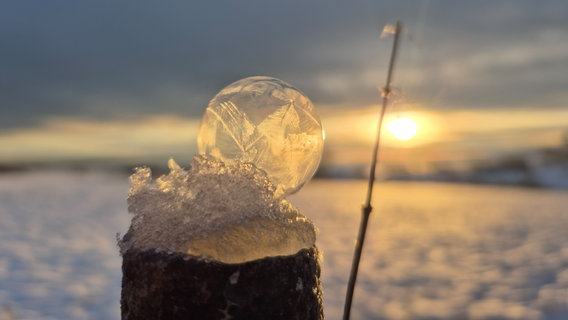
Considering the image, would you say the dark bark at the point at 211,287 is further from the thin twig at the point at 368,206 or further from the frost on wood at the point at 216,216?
the thin twig at the point at 368,206

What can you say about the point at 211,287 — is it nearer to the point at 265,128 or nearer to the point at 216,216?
the point at 216,216

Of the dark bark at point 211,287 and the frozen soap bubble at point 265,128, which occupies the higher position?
the frozen soap bubble at point 265,128

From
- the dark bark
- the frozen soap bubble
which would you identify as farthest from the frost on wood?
the frozen soap bubble

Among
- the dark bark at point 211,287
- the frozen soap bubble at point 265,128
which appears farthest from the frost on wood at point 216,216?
the frozen soap bubble at point 265,128

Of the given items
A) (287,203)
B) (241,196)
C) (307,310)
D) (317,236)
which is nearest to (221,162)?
(241,196)

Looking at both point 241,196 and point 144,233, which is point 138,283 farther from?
point 241,196

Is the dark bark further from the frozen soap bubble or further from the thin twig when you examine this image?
the frozen soap bubble
